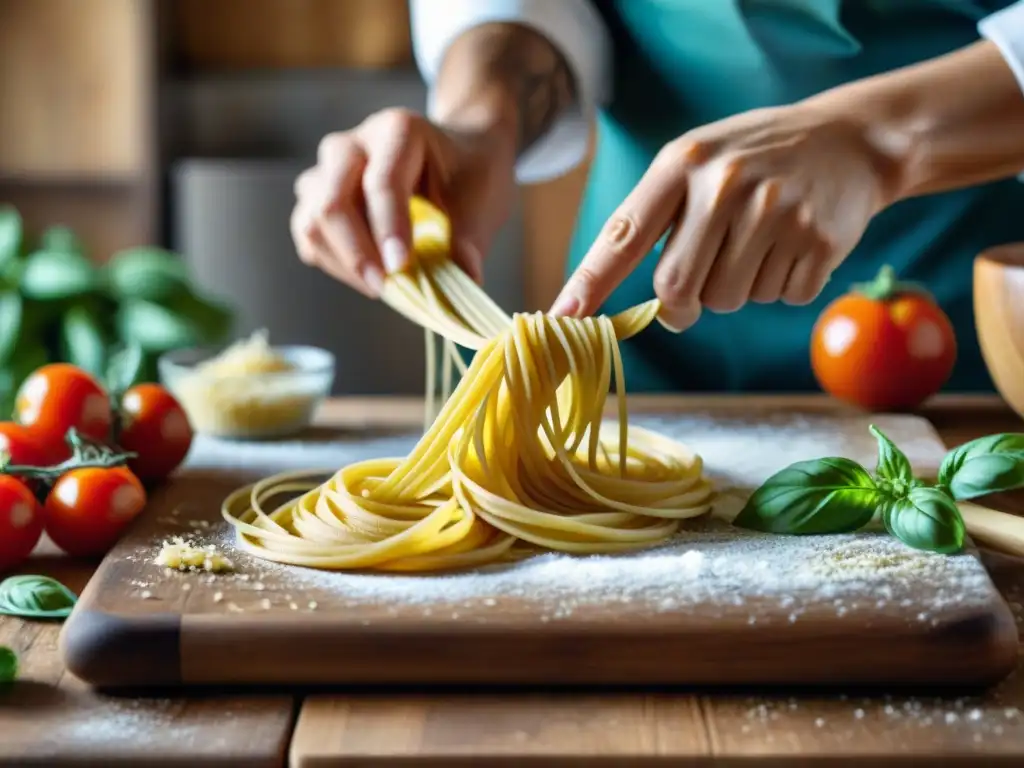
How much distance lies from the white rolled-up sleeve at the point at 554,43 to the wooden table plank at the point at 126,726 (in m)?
1.60

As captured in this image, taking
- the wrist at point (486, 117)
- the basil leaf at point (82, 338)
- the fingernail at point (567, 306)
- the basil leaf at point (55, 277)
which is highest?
the wrist at point (486, 117)

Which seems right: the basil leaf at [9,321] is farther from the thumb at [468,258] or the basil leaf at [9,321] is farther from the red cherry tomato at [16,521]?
the red cherry tomato at [16,521]

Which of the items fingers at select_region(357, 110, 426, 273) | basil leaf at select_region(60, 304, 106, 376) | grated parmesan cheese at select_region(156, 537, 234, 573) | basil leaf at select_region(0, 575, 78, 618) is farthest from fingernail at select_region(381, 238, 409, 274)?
basil leaf at select_region(60, 304, 106, 376)

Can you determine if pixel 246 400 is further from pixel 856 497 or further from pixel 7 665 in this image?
pixel 856 497

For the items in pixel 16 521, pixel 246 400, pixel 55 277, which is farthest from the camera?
pixel 55 277

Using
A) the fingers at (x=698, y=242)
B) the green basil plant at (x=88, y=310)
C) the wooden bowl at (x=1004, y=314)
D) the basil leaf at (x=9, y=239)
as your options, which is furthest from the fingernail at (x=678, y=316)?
the basil leaf at (x=9, y=239)

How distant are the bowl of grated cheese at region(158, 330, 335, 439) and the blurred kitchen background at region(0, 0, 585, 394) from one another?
2.27m

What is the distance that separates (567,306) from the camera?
1771 millimetres

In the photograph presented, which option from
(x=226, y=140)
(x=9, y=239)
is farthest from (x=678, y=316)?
(x=226, y=140)

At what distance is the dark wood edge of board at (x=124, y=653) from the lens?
4.28 ft

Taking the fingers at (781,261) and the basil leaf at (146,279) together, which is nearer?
the fingers at (781,261)

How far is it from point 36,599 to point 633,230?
0.85 metres

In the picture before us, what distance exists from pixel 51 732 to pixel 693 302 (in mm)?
988

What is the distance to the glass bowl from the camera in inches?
84.9
